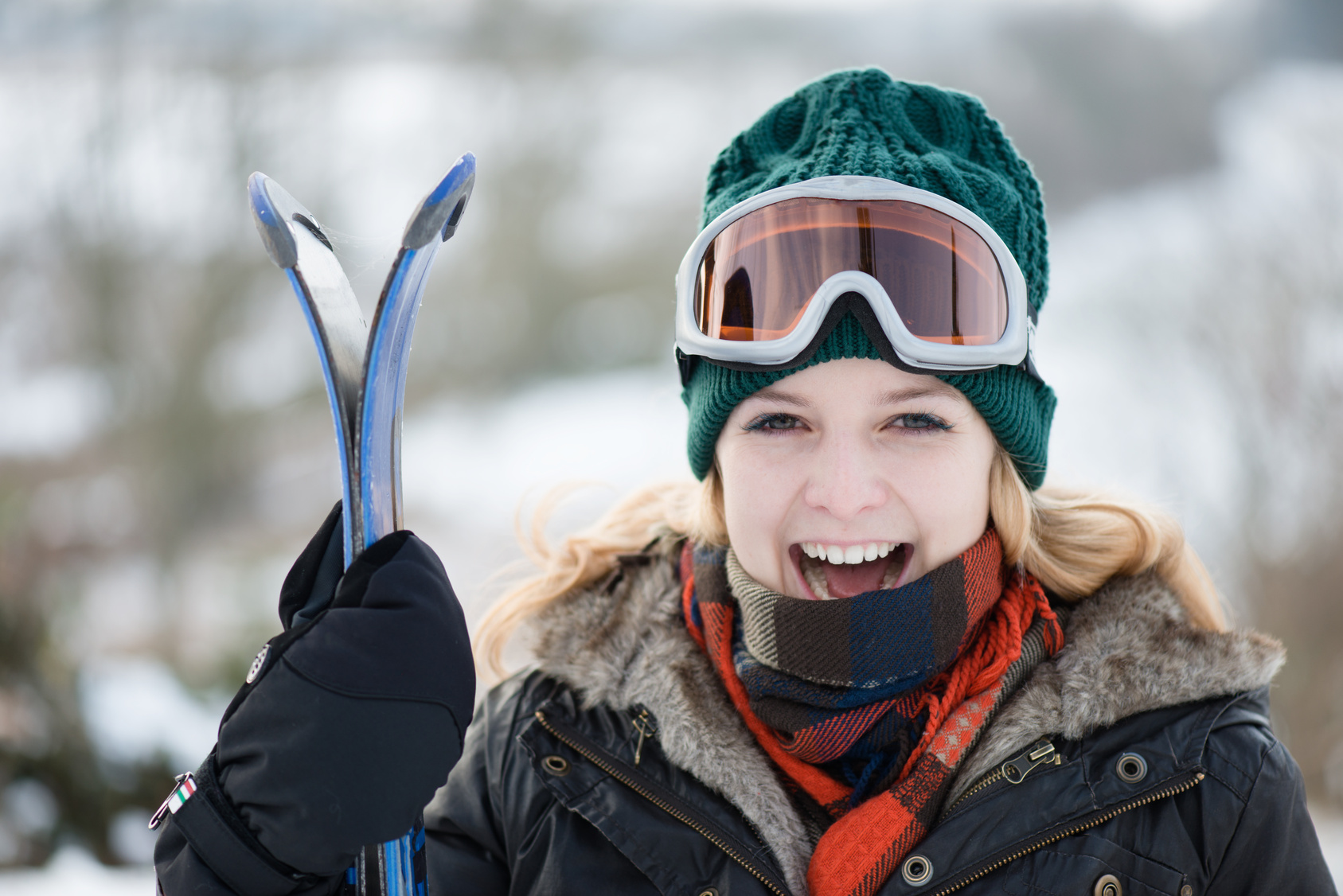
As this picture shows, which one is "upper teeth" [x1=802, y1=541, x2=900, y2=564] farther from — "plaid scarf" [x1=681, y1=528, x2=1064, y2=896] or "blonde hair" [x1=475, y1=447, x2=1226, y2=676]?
"blonde hair" [x1=475, y1=447, x2=1226, y2=676]

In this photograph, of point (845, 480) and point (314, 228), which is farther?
point (845, 480)

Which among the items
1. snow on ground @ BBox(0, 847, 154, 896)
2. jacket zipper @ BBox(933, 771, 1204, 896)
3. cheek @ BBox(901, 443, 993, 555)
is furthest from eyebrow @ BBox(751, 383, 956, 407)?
snow on ground @ BBox(0, 847, 154, 896)

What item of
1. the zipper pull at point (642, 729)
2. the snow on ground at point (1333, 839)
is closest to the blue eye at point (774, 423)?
the zipper pull at point (642, 729)

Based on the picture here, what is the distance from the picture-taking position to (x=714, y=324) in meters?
1.68

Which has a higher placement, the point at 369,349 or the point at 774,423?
the point at 369,349

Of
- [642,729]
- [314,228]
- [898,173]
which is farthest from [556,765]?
[898,173]

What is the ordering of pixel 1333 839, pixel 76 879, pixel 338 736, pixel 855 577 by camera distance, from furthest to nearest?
pixel 1333 839 → pixel 76 879 → pixel 855 577 → pixel 338 736

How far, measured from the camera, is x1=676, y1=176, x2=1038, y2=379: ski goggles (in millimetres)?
1562

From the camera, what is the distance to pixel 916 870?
1.45 metres

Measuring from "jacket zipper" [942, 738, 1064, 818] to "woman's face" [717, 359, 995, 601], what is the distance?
13.3 inches

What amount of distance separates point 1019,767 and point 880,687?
248mm

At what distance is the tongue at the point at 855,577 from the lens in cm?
177

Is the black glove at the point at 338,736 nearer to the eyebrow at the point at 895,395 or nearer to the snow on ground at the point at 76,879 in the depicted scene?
the eyebrow at the point at 895,395

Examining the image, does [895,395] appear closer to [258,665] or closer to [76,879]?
[258,665]
